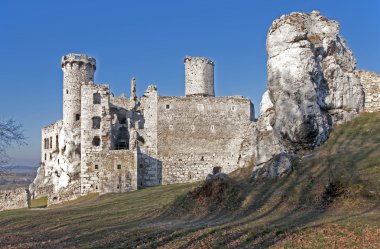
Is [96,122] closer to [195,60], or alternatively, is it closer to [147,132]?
[147,132]

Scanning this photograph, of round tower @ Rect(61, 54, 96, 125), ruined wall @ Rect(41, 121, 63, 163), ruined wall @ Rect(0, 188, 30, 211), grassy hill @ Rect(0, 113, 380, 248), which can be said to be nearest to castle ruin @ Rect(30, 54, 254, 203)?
round tower @ Rect(61, 54, 96, 125)

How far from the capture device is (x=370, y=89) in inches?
1587

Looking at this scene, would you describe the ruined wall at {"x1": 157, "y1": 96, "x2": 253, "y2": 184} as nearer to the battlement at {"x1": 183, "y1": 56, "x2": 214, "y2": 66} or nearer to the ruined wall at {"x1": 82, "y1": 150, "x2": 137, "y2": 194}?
the ruined wall at {"x1": 82, "y1": 150, "x2": 137, "y2": 194}

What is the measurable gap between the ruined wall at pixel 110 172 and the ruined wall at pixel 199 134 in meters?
4.92

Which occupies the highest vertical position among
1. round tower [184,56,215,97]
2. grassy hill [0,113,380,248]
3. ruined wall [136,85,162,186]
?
round tower [184,56,215,97]

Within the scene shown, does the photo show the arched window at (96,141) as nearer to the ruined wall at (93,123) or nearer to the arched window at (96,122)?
the ruined wall at (93,123)

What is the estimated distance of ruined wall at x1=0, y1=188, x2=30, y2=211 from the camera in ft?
182

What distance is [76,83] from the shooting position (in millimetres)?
60812

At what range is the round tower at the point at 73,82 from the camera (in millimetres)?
60469

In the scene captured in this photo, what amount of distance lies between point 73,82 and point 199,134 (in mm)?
17043

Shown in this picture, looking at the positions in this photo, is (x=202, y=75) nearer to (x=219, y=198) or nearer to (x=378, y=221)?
(x=219, y=198)

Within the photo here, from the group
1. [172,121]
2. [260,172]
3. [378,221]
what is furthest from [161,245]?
[172,121]

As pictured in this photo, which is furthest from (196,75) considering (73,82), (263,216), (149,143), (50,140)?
(263,216)

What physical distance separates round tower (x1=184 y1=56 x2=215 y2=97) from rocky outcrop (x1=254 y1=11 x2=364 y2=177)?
19.7m
